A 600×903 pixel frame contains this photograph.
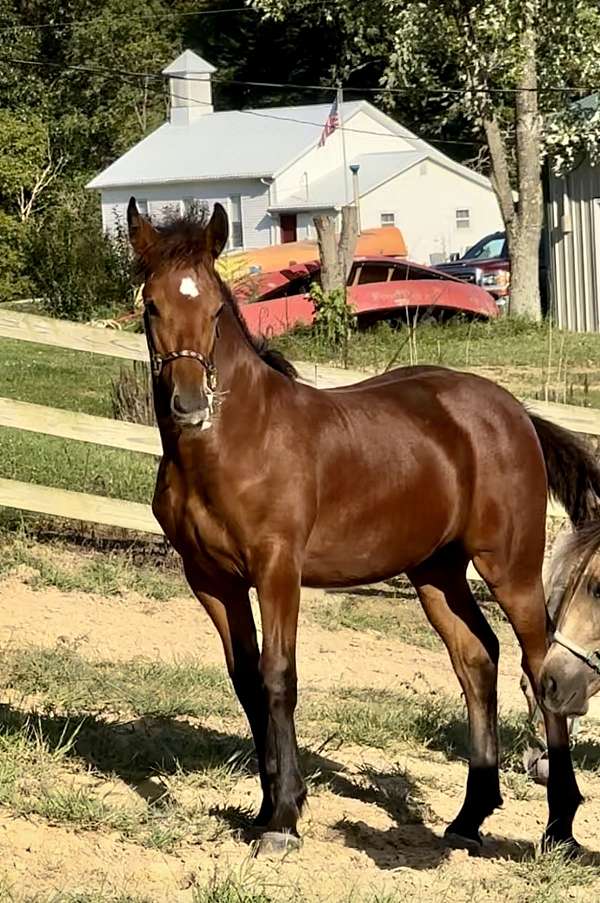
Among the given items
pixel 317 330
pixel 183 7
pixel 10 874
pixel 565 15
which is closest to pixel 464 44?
pixel 565 15

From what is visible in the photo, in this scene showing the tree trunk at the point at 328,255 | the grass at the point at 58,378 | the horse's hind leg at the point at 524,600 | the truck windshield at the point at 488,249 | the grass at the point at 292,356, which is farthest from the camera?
the truck windshield at the point at 488,249

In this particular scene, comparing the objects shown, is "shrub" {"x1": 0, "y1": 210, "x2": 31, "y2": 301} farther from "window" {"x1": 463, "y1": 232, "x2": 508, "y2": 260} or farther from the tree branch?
the tree branch

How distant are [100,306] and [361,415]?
18.2 metres

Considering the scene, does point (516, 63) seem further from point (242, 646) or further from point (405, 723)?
point (242, 646)

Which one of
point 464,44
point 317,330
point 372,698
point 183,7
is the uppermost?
point 183,7

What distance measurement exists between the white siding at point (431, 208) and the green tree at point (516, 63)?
16398 millimetres

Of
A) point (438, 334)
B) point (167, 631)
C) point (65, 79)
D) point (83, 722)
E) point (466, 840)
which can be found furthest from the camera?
point (65, 79)

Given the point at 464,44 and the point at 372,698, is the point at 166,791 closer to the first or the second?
the point at 372,698

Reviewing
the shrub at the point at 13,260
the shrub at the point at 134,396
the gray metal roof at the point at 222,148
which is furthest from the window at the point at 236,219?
the shrub at the point at 134,396

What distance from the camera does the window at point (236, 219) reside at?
144 feet

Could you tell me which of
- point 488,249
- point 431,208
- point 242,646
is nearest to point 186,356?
point 242,646

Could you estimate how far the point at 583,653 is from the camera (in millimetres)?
4086

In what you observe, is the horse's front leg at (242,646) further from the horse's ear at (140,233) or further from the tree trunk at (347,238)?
the tree trunk at (347,238)

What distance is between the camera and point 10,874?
4438 millimetres
